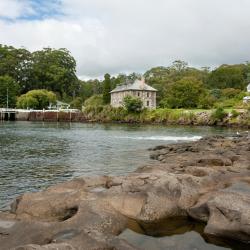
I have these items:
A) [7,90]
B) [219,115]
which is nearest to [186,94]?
[219,115]

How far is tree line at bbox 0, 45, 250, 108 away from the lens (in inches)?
4608

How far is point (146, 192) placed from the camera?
1570 centimetres

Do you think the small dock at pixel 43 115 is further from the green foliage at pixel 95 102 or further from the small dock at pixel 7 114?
the green foliage at pixel 95 102

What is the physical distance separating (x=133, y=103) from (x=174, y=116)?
1537 centimetres

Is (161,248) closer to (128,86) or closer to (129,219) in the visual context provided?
(129,219)

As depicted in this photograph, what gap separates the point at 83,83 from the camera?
199m

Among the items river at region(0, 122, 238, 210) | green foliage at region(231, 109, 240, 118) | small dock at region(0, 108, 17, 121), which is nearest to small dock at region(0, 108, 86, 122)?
small dock at region(0, 108, 17, 121)

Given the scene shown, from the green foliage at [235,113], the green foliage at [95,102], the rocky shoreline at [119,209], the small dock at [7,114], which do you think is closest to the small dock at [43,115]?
the small dock at [7,114]

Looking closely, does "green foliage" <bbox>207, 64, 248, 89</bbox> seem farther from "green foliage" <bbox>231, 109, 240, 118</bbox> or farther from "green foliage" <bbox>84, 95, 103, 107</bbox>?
"green foliage" <bbox>231, 109, 240, 118</bbox>

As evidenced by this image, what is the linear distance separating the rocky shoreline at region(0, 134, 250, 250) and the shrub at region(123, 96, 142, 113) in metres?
94.0

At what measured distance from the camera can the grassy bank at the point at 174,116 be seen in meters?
90.6

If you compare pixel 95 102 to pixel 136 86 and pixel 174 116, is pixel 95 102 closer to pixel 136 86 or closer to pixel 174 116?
pixel 136 86

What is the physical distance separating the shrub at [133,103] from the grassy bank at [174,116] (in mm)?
1370

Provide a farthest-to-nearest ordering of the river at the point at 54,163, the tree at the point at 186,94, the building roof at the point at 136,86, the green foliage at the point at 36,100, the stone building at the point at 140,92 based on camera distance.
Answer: the green foliage at the point at 36,100 < the building roof at the point at 136,86 < the stone building at the point at 140,92 < the tree at the point at 186,94 < the river at the point at 54,163
